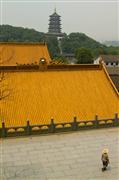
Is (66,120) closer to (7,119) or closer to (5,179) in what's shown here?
(7,119)

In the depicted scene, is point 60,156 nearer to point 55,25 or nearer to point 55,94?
point 55,94

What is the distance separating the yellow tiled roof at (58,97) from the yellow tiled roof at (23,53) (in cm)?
1354

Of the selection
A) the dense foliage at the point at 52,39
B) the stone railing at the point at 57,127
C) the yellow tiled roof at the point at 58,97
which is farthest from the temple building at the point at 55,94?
the dense foliage at the point at 52,39

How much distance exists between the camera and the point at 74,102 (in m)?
22.9

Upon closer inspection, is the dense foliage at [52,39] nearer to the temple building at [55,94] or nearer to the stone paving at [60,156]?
the temple building at [55,94]

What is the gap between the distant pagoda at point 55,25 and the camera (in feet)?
427

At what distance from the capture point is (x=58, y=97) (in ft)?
76.1

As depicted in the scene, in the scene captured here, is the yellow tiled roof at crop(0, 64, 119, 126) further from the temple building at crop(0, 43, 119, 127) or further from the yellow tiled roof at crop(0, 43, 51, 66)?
the yellow tiled roof at crop(0, 43, 51, 66)

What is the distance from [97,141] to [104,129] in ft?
6.56

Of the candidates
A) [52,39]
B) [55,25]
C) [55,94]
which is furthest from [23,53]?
[55,25]

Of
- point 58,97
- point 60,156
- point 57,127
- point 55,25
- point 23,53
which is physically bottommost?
point 60,156

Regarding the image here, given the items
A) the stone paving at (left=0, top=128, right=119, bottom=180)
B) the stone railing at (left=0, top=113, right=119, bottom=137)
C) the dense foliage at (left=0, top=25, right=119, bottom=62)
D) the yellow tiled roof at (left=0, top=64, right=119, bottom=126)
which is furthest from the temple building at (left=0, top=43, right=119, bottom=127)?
the dense foliage at (left=0, top=25, right=119, bottom=62)

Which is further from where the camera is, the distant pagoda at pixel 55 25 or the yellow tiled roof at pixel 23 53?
the distant pagoda at pixel 55 25

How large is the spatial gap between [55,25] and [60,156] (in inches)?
4618
